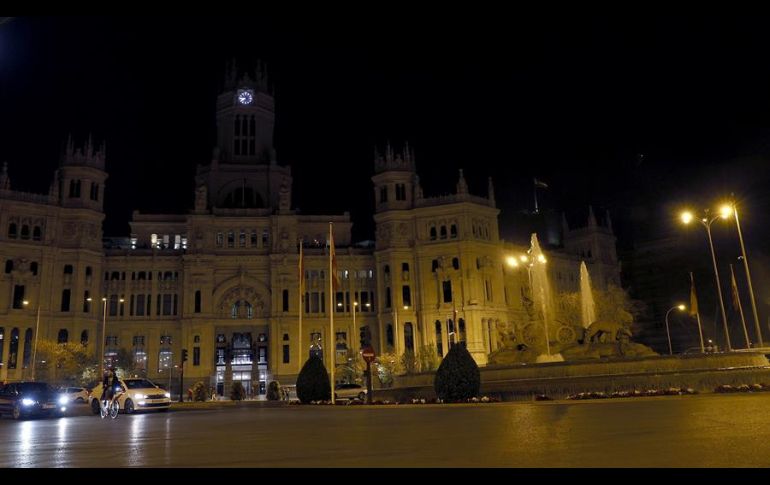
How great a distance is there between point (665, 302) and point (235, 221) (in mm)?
70448

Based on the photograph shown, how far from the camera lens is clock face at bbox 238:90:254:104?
342 feet

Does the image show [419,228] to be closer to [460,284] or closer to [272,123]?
[460,284]

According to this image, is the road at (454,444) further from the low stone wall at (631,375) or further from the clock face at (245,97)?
the clock face at (245,97)

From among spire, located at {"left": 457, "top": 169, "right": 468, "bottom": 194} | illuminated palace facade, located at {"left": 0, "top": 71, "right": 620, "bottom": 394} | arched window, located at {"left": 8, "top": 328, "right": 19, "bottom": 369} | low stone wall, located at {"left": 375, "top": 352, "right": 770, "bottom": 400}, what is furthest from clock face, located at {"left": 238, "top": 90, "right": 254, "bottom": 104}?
low stone wall, located at {"left": 375, "top": 352, "right": 770, "bottom": 400}

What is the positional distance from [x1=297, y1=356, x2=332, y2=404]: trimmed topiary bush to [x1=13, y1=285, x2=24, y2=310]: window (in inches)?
2250

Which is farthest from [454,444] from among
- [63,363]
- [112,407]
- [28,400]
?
[63,363]

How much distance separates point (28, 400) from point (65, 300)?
185 feet

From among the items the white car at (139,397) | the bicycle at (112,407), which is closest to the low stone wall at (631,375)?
the white car at (139,397)

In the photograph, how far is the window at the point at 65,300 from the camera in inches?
3174

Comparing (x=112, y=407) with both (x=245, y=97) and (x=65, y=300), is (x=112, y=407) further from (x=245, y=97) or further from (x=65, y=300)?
(x=245, y=97)

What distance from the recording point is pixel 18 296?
78.4 metres

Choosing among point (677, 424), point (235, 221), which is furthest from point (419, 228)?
point (677, 424)

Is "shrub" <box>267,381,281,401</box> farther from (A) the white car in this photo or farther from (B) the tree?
(B) the tree
